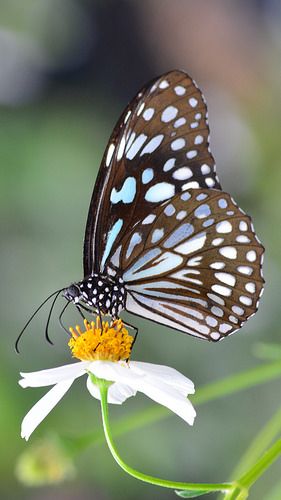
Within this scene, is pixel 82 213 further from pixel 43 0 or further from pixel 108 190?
pixel 108 190

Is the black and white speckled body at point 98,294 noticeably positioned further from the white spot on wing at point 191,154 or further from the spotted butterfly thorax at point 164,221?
the white spot on wing at point 191,154

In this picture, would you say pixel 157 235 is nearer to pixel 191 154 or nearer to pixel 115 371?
pixel 191 154

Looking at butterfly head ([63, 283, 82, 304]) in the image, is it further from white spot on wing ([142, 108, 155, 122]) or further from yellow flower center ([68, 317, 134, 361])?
white spot on wing ([142, 108, 155, 122])

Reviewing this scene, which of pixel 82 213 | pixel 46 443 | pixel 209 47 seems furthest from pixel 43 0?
pixel 46 443

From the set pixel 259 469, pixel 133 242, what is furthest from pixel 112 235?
pixel 259 469

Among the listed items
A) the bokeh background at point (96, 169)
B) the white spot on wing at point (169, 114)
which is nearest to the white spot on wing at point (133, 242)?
the white spot on wing at point (169, 114)

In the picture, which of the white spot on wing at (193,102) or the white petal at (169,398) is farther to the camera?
the white spot on wing at (193,102)

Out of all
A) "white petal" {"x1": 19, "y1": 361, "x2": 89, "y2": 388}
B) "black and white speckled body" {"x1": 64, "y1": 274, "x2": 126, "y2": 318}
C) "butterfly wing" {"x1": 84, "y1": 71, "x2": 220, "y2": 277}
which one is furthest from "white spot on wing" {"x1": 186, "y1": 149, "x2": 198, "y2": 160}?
"white petal" {"x1": 19, "y1": 361, "x2": 89, "y2": 388}
